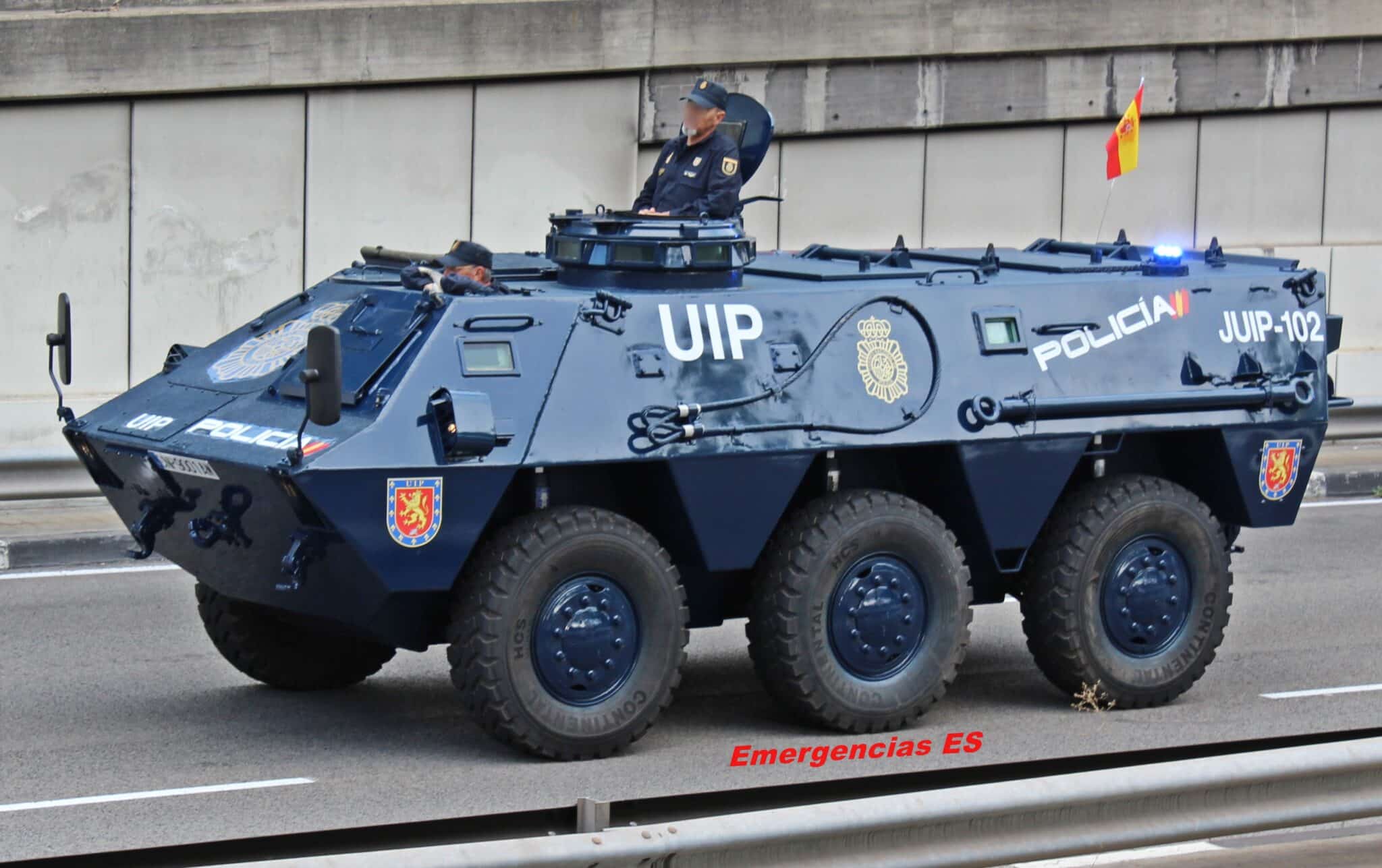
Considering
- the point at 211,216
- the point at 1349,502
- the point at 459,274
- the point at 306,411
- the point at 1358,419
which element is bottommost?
the point at 1349,502

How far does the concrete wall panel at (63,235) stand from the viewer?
558 inches

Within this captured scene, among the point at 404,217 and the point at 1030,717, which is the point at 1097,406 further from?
the point at 404,217

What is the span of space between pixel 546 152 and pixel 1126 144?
16.7 ft

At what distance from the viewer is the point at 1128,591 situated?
9.01 meters

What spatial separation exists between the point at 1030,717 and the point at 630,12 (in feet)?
25.4

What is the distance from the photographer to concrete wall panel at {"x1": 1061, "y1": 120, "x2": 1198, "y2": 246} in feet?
55.4

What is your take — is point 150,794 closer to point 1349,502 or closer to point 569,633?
point 569,633

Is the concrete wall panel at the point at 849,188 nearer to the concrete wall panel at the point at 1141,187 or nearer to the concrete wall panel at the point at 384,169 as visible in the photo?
the concrete wall panel at the point at 1141,187

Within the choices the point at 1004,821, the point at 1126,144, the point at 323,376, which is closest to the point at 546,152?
the point at 1126,144

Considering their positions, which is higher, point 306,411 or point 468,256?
point 468,256

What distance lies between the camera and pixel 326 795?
305 inches

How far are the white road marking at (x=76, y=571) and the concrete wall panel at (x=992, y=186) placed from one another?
6654 mm

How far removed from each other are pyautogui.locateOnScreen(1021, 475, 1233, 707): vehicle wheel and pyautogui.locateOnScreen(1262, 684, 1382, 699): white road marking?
48 cm

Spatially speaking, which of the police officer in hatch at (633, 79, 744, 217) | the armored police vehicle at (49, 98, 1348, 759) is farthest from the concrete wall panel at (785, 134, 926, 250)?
the armored police vehicle at (49, 98, 1348, 759)
